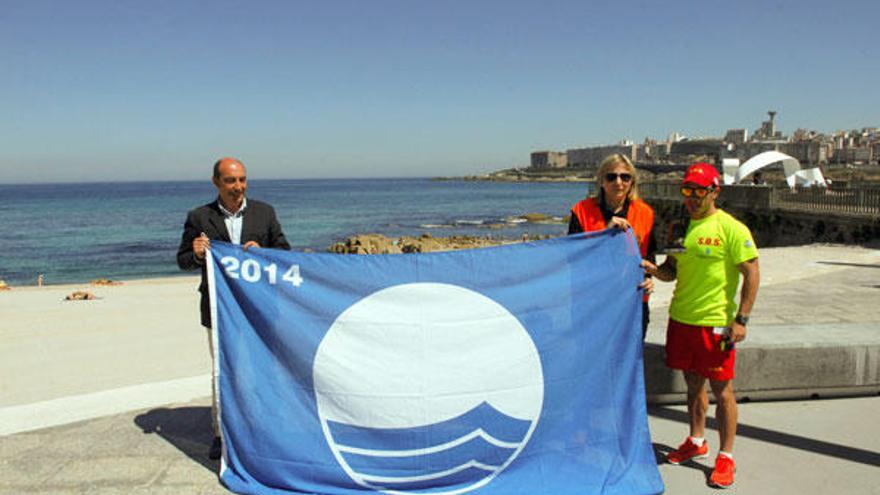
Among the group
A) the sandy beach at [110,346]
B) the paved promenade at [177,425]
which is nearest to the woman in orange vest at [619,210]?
the paved promenade at [177,425]

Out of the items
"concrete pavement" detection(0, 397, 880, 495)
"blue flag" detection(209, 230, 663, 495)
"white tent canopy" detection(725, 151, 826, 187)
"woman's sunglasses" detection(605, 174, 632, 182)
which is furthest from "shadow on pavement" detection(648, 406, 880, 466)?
"white tent canopy" detection(725, 151, 826, 187)

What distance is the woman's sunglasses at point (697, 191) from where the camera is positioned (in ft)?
11.3

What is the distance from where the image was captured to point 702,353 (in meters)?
3.50

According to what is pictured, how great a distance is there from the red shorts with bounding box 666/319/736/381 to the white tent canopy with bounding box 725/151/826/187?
34148 mm

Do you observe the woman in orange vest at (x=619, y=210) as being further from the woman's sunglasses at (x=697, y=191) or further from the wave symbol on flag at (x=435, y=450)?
the wave symbol on flag at (x=435, y=450)

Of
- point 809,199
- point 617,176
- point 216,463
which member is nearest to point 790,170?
point 809,199

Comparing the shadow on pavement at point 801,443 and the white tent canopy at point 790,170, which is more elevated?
the white tent canopy at point 790,170

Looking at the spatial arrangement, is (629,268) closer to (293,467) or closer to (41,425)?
(293,467)

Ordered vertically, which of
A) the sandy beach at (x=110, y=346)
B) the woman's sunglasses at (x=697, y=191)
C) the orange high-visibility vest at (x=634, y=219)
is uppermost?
the woman's sunglasses at (x=697, y=191)

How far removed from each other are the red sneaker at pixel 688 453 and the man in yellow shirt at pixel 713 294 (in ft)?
0.70

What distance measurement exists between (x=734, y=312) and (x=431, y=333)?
1.76 meters

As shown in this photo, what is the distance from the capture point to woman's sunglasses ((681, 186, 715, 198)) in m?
3.45

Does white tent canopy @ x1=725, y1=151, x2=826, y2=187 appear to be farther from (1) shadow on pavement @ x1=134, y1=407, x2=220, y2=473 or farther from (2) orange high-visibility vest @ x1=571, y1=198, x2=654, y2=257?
(1) shadow on pavement @ x1=134, y1=407, x2=220, y2=473

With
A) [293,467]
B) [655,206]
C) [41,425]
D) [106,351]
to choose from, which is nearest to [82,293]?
[106,351]
